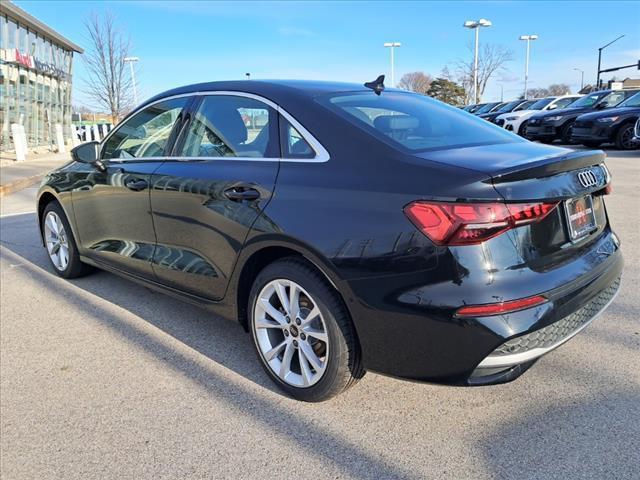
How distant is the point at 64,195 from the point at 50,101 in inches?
984

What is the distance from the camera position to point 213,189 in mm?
3004

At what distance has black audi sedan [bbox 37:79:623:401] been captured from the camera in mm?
2125

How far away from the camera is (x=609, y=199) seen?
297 inches

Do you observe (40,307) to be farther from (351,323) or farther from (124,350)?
(351,323)

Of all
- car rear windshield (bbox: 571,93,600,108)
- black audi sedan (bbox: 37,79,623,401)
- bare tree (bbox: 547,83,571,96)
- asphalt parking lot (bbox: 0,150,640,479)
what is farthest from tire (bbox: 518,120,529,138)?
bare tree (bbox: 547,83,571,96)

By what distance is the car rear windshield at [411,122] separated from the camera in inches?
104

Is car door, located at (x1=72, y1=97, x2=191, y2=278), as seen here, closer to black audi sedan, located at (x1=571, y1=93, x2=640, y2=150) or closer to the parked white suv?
black audi sedan, located at (x1=571, y1=93, x2=640, y2=150)

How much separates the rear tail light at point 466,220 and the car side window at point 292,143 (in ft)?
2.50

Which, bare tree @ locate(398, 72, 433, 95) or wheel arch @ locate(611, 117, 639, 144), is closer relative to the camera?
wheel arch @ locate(611, 117, 639, 144)

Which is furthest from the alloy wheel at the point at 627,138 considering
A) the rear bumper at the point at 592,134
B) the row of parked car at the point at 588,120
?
the rear bumper at the point at 592,134

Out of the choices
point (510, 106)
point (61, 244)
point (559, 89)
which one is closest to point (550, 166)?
point (61, 244)

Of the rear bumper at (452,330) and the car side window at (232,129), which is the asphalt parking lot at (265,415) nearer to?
the rear bumper at (452,330)

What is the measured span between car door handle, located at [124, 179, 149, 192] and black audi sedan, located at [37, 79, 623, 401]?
2 cm

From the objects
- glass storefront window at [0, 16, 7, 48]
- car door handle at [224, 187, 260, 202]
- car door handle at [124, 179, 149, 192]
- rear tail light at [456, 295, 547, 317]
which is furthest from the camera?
glass storefront window at [0, 16, 7, 48]
